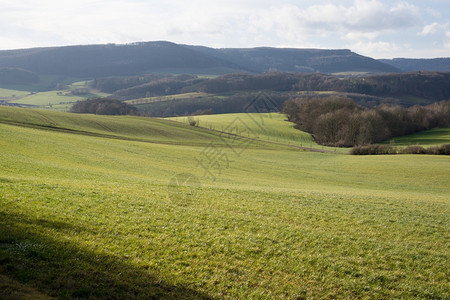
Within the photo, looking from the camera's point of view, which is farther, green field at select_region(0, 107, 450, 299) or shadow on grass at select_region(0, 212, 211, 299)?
green field at select_region(0, 107, 450, 299)

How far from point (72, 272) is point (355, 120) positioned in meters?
107

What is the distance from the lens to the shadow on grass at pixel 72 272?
909 cm

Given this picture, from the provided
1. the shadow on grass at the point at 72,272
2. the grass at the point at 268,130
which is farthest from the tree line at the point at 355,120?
the shadow on grass at the point at 72,272

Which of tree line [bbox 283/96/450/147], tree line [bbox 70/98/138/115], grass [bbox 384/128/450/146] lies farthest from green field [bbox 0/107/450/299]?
tree line [bbox 70/98/138/115]

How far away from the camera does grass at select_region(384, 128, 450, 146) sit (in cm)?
10388

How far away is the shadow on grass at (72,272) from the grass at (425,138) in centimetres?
10796

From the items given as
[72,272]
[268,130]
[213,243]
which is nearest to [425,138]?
[268,130]

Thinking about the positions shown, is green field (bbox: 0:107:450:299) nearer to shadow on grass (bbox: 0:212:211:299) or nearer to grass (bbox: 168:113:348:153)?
shadow on grass (bbox: 0:212:211:299)

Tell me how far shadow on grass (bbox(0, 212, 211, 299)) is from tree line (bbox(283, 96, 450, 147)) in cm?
10086

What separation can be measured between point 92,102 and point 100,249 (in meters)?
165

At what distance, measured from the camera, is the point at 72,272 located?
32.0 feet

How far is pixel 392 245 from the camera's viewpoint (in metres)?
15.3

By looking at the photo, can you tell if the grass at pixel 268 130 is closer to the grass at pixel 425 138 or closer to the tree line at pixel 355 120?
the tree line at pixel 355 120

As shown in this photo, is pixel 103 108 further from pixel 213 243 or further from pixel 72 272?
pixel 72 272
